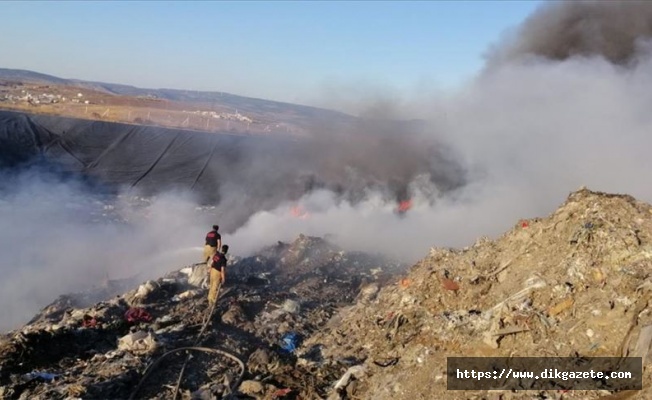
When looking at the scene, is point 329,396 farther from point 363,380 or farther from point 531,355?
point 531,355

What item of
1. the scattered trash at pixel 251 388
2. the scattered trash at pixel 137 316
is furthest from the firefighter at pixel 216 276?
the scattered trash at pixel 251 388

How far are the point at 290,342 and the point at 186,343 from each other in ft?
5.64

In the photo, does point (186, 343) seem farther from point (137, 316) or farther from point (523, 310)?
point (523, 310)

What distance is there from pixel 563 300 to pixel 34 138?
79.1 feet

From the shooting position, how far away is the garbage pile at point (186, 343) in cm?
680

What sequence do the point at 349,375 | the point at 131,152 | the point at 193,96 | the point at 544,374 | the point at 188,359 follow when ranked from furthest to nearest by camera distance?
1. the point at 193,96
2. the point at 131,152
3. the point at 188,359
4. the point at 349,375
5. the point at 544,374

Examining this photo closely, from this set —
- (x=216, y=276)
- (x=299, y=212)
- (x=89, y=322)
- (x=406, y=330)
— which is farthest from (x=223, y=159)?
(x=406, y=330)

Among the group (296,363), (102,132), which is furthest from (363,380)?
(102,132)

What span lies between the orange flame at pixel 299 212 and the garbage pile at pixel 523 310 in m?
10.6

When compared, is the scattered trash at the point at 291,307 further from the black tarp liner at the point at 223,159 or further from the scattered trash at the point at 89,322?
the black tarp liner at the point at 223,159

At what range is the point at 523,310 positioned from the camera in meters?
6.35

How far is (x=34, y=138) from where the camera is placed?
923 inches

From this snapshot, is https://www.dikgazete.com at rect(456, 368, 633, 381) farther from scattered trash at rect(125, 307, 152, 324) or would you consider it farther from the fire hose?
scattered trash at rect(125, 307, 152, 324)

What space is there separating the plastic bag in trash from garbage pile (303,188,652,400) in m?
0.24
